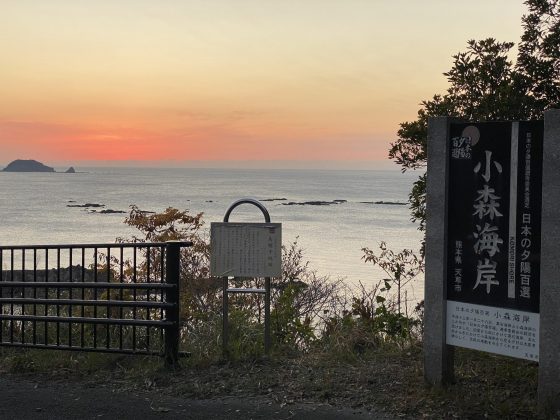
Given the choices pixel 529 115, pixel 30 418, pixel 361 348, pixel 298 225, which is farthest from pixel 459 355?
pixel 298 225

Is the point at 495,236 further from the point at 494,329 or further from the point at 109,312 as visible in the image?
the point at 109,312

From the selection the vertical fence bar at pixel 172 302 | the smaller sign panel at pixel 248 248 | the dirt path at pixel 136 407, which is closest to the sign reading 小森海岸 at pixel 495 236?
the dirt path at pixel 136 407

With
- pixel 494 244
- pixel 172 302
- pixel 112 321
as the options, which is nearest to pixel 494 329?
pixel 494 244

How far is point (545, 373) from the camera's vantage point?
14.5ft

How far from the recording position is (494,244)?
4664 millimetres

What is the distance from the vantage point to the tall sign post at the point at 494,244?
4.39 meters

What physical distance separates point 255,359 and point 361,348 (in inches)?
49.5

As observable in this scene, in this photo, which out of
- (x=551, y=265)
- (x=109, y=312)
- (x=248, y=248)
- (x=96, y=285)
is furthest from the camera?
(x=109, y=312)

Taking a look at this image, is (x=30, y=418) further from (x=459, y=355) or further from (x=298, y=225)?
(x=298, y=225)

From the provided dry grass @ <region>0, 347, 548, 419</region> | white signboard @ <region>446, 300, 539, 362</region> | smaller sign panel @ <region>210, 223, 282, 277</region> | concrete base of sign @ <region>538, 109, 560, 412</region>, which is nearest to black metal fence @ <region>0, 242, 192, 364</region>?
dry grass @ <region>0, 347, 548, 419</region>

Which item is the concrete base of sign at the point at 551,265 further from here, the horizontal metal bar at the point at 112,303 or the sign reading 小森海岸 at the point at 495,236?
the horizontal metal bar at the point at 112,303

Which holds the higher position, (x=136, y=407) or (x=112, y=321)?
(x=112, y=321)

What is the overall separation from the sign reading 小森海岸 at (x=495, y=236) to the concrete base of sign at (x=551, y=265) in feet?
0.26

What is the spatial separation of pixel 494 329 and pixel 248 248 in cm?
234
